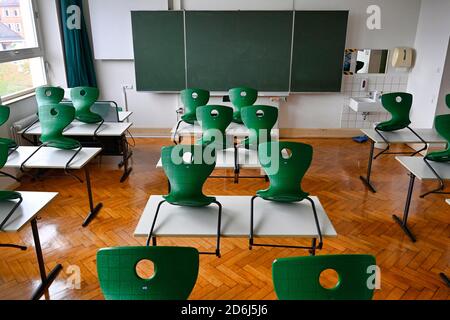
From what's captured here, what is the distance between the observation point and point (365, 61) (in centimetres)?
673

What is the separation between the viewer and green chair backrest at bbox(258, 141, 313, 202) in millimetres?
2836

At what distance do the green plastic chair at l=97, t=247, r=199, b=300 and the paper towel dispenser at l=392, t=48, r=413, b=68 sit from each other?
6060mm

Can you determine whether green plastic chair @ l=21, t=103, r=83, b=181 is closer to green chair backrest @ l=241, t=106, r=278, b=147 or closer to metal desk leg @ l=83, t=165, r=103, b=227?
metal desk leg @ l=83, t=165, r=103, b=227

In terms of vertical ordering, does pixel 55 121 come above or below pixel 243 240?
above

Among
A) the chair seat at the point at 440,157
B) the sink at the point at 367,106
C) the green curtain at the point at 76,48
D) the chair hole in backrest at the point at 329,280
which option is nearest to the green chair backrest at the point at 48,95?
the green curtain at the point at 76,48

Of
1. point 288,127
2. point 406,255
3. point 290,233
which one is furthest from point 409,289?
point 288,127

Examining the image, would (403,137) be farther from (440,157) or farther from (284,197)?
(284,197)

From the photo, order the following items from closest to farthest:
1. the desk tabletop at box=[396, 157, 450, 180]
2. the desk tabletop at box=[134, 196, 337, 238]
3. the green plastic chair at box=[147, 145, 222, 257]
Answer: the desk tabletop at box=[134, 196, 337, 238]
the green plastic chair at box=[147, 145, 222, 257]
the desk tabletop at box=[396, 157, 450, 180]

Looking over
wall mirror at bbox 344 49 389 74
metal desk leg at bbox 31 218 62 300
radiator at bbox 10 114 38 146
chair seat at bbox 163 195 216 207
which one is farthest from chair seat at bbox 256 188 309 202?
wall mirror at bbox 344 49 389 74

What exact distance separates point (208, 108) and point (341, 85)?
11.5 feet

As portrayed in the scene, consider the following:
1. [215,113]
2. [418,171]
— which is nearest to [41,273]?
[215,113]

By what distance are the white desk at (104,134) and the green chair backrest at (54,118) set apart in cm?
56

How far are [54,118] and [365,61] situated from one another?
17.5 feet

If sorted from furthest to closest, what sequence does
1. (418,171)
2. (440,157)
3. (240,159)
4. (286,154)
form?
(240,159)
(440,157)
(418,171)
(286,154)
